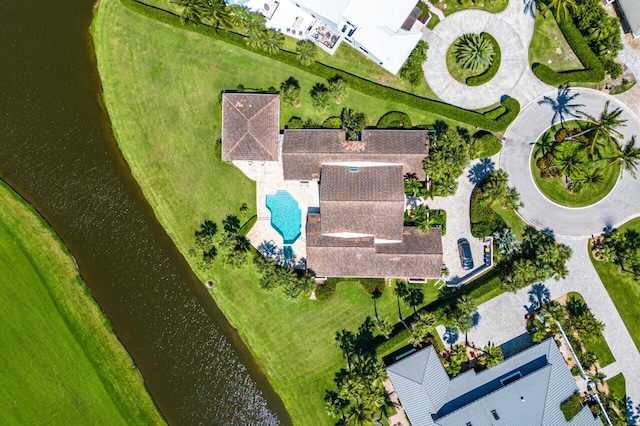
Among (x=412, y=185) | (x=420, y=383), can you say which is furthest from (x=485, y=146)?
(x=420, y=383)

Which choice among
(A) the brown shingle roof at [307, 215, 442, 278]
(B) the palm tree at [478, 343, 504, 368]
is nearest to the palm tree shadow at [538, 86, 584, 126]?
(A) the brown shingle roof at [307, 215, 442, 278]

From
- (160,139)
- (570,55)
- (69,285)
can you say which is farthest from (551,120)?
(69,285)

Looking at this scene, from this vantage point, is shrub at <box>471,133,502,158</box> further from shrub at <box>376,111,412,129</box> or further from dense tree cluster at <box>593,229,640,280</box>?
dense tree cluster at <box>593,229,640,280</box>

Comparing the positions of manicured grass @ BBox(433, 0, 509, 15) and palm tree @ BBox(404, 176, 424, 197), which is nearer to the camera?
palm tree @ BBox(404, 176, 424, 197)

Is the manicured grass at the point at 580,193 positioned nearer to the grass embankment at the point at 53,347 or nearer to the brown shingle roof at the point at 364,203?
the brown shingle roof at the point at 364,203

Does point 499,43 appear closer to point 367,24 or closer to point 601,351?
point 367,24
